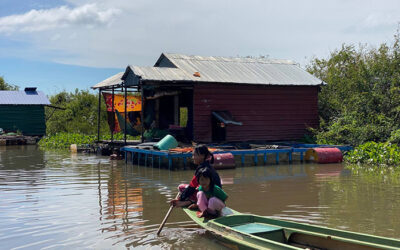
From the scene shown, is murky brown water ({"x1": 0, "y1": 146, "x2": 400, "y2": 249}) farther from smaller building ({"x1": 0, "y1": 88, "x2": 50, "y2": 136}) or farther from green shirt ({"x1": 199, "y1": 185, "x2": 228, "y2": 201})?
smaller building ({"x1": 0, "y1": 88, "x2": 50, "y2": 136})

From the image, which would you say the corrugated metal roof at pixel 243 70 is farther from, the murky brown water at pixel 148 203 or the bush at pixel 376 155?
the murky brown water at pixel 148 203

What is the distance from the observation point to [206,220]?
23.6 ft

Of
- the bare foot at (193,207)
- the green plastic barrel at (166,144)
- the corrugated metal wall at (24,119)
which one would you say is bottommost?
the bare foot at (193,207)

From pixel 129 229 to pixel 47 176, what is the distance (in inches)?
310

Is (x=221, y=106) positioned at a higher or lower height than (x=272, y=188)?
higher

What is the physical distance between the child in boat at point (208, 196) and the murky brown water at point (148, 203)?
44cm

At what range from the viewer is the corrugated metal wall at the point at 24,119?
33.6 metres

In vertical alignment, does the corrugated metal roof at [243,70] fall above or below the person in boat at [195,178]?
above

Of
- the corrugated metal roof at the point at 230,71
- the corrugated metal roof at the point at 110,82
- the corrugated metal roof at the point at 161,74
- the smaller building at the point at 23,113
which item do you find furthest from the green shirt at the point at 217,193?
the smaller building at the point at 23,113

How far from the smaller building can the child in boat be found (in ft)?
95.3

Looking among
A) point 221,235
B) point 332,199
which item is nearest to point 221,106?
point 332,199

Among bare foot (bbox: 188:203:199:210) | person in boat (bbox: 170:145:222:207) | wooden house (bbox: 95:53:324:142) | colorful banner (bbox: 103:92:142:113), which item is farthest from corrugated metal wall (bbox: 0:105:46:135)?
bare foot (bbox: 188:203:199:210)

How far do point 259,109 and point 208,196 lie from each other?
15172 mm

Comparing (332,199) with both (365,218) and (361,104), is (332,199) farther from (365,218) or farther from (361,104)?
(361,104)
